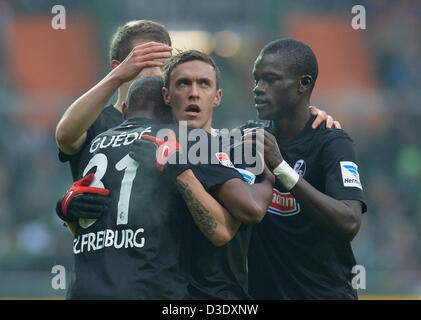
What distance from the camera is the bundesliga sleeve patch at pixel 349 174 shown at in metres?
4.27

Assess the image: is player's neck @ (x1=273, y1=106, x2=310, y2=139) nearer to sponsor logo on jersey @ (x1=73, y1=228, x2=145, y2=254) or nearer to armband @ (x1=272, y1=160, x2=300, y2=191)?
armband @ (x1=272, y1=160, x2=300, y2=191)

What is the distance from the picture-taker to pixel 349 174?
14.1 feet

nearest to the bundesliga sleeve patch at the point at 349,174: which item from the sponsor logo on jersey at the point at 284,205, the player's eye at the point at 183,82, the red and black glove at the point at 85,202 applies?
the sponsor logo on jersey at the point at 284,205

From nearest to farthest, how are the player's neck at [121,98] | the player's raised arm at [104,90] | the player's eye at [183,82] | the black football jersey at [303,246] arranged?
the player's raised arm at [104,90] → the player's eye at [183,82] → the black football jersey at [303,246] → the player's neck at [121,98]

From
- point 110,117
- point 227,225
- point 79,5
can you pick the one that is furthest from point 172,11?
point 227,225

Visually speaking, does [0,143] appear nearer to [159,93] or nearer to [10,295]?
[10,295]

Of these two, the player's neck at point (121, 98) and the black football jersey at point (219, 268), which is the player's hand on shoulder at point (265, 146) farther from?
the player's neck at point (121, 98)

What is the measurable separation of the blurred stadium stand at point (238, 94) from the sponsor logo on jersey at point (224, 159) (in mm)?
6313

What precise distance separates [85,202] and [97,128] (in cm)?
96

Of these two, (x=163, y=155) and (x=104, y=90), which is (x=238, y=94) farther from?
(x=163, y=155)

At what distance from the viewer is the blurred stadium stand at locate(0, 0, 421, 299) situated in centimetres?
1246

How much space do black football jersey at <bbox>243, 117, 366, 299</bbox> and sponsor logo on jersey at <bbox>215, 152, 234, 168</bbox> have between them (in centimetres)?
73

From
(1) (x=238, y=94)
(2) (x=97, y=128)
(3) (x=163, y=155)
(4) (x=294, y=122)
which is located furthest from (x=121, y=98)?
(1) (x=238, y=94)

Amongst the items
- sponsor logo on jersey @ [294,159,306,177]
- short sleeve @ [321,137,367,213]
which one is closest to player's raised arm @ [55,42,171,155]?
sponsor logo on jersey @ [294,159,306,177]
